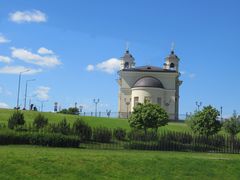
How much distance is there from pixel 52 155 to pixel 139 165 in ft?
13.9

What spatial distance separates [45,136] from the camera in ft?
118

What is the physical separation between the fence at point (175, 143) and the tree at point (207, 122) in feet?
24.2

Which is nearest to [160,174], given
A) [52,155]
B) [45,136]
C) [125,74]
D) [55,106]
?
[52,155]

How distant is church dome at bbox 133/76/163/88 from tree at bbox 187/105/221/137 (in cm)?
3525

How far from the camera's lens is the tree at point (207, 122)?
2021 inches

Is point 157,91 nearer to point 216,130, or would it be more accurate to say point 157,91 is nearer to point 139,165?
point 216,130

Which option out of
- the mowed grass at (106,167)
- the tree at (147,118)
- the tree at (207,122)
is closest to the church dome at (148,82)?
A: the tree at (207,122)

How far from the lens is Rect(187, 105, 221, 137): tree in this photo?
51.3m

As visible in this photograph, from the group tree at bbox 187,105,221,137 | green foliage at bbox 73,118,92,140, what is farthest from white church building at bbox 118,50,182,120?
green foliage at bbox 73,118,92,140

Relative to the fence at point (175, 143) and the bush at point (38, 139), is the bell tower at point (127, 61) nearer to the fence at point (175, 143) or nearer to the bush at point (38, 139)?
the fence at point (175, 143)

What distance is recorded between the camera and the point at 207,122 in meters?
51.4

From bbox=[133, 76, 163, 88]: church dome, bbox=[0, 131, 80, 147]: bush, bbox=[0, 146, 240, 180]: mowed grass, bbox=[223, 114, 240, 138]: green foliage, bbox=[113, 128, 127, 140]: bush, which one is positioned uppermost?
bbox=[133, 76, 163, 88]: church dome

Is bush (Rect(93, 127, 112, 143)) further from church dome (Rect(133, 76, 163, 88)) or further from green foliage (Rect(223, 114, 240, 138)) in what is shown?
church dome (Rect(133, 76, 163, 88))

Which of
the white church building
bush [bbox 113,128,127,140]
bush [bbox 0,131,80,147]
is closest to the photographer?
bush [bbox 0,131,80,147]
